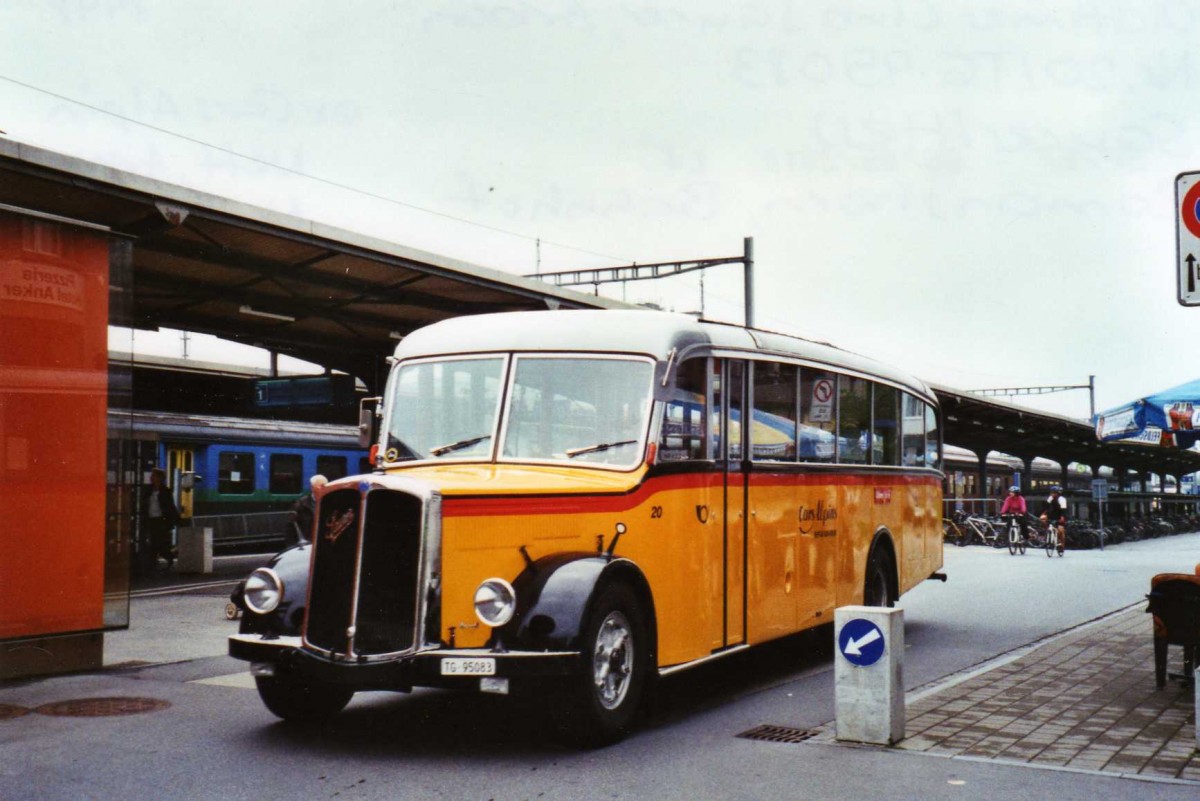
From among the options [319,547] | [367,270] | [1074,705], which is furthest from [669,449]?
[367,270]

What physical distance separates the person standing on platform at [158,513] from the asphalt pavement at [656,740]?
10.3 m

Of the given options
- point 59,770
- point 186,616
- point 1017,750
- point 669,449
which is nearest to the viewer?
point 59,770

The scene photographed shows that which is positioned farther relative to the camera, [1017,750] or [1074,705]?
[1074,705]

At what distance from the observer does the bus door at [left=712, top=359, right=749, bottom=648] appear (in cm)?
882

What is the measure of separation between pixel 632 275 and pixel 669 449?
21.4 meters

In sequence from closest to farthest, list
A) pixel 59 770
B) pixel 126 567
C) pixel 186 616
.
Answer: pixel 59 770
pixel 126 567
pixel 186 616

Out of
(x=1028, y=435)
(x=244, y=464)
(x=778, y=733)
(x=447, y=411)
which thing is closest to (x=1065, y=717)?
(x=778, y=733)

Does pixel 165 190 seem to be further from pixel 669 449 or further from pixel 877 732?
pixel 877 732

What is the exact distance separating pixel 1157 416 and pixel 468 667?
10.2 metres

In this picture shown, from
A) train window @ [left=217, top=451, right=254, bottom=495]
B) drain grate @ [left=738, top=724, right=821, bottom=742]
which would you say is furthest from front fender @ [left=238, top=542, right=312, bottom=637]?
train window @ [left=217, top=451, right=254, bottom=495]

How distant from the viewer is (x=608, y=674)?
7.29 meters

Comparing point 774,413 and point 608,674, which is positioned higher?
point 774,413

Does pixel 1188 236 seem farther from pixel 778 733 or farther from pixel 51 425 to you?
pixel 51 425

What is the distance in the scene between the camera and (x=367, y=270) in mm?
17688
